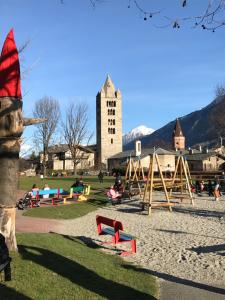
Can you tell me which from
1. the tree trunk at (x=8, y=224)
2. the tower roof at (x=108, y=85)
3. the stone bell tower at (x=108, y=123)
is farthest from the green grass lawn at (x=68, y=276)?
the tower roof at (x=108, y=85)

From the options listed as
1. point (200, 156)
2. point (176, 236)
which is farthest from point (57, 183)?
point (200, 156)

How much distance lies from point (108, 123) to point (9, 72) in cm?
11413

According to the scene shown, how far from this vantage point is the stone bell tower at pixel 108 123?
12062cm

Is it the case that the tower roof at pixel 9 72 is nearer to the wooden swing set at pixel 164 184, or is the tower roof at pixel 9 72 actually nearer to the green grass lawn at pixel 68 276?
the green grass lawn at pixel 68 276

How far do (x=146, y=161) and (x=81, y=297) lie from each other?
300 ft

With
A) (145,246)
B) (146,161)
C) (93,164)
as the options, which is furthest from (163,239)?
(93,164)

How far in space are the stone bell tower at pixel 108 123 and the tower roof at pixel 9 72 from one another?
10900cm

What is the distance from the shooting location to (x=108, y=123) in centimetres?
12244

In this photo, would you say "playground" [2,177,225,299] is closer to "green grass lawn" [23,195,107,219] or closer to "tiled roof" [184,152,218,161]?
"green grass lawn" [23,195,107,219]

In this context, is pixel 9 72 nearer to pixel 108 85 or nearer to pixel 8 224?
pixel 8 224

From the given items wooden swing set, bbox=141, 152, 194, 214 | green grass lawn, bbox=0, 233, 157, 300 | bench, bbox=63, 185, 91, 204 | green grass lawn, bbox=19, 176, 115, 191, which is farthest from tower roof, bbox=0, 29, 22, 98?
green grass lawn, bbox=19, 176, 115, 191

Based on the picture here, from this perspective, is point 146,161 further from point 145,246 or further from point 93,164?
point 145,246

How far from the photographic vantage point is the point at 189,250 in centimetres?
1144

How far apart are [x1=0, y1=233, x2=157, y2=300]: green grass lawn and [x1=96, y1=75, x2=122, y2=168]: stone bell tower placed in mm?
108128
